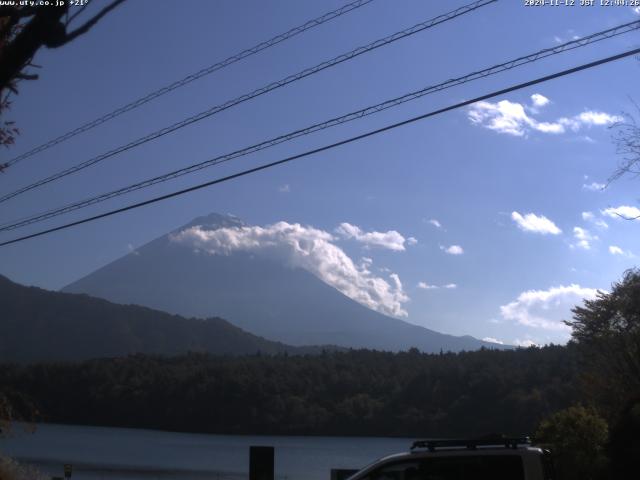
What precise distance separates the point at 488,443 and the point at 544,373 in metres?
47.0

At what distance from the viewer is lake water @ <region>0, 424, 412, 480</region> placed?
54250mm

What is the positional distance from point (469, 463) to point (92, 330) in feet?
492

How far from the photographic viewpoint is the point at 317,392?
3344 inches

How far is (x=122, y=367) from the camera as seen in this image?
85250 mm

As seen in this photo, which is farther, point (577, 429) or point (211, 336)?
point (211, 336)

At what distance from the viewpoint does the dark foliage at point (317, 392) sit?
52594mm

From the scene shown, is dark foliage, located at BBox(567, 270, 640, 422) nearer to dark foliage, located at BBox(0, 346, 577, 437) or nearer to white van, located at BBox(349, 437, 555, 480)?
dark foliage, located at BBox(0, 346, 577, 437)

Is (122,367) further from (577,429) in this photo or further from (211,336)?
(211,336)

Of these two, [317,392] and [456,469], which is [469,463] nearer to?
[456,469]

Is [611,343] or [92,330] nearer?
[611,343]

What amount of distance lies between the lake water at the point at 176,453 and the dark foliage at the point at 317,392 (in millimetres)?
1862

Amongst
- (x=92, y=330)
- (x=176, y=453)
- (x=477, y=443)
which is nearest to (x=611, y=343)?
(x=477, y=443)

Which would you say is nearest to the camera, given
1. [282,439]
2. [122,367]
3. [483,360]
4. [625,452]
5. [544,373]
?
[625,452]

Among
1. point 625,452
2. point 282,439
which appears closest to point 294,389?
point 282,439
